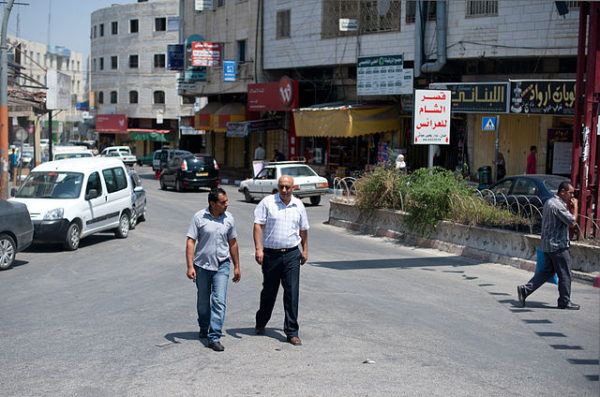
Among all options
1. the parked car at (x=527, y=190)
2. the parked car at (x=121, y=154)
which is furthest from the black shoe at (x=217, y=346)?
the parked car at (x=121, y=154)

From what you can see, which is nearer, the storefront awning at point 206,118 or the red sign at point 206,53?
the red sign at point 206,53

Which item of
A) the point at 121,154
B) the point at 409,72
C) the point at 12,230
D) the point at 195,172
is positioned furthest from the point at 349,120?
the point at 121,154

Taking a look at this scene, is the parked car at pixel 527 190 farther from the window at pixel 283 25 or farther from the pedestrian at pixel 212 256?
the window at pixel 283 25

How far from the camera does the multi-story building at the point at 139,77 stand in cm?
6681

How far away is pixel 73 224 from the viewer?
14906 millimetres

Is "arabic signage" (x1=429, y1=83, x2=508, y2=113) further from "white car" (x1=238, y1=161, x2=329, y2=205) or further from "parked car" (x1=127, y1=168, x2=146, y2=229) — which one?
"parked car" (x1=127, y1=168, x2=146, y2=229)

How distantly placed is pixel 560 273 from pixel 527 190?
6.98 metres

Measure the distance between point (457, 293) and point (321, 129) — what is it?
21407 mm

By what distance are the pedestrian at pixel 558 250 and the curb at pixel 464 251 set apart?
6.80 ft

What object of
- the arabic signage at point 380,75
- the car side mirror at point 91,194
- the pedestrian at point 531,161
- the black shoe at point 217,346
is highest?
the arabic signage at point 380,75

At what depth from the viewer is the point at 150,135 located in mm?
66562

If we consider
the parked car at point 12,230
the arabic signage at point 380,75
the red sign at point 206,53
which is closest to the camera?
the parked car at point 12,230

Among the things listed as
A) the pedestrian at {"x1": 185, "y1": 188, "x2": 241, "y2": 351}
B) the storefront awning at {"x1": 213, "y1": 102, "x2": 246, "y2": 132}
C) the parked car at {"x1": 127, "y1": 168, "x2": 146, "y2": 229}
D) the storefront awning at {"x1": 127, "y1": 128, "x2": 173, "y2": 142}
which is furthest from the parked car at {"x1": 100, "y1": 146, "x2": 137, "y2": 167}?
the pedestrian at {"x1": 185, "y1": 188, "x2": 241, "y2": 351}

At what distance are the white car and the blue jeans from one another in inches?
658
